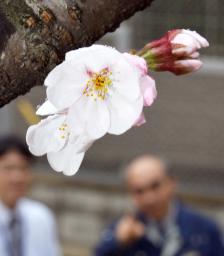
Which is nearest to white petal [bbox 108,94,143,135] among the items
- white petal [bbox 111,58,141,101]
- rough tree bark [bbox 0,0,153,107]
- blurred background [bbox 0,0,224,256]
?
white petal [bbox 111,58,141,101]

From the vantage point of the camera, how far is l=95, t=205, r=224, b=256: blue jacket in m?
4.66

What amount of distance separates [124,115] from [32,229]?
3650mm

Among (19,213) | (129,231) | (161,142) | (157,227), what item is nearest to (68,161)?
(129,231)

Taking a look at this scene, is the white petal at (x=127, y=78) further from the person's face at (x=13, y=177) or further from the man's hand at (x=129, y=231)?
the person's face at (x=13, y=177)

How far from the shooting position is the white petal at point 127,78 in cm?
130

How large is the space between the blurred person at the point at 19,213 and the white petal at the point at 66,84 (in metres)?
3.41

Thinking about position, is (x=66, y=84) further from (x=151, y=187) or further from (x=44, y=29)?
(x=151, y=187)

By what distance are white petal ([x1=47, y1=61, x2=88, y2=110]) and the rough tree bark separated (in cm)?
5

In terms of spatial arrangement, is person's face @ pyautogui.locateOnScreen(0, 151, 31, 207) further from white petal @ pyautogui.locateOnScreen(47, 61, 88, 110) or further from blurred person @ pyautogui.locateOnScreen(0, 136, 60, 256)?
white petal @ pyautogui.locateOnScreen(47, 61, 88, 110)

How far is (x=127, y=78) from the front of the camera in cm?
131

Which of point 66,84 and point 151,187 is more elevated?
point 66,84

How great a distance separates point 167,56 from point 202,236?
3487mm

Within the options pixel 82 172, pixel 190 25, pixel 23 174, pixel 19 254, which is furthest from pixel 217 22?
pixel 19 254

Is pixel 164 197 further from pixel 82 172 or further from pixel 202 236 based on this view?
pixel 82 172
